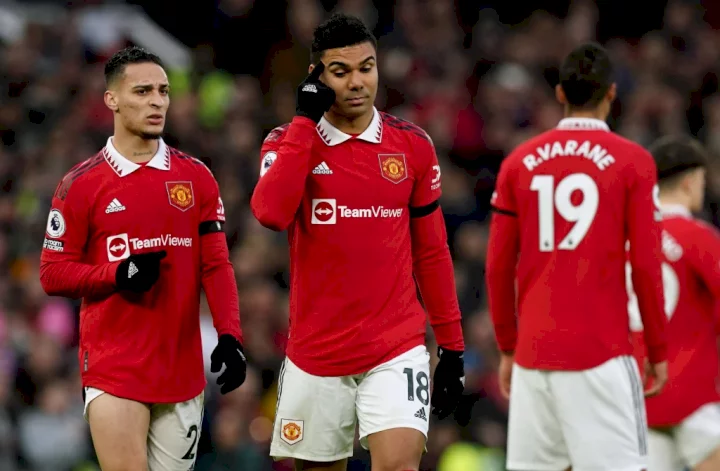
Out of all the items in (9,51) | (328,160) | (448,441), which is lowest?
(448,441)

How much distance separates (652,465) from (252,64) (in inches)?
378

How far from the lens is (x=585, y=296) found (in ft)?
21.9

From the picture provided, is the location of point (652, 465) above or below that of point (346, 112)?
below

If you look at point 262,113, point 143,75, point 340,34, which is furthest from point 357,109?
point 262,113

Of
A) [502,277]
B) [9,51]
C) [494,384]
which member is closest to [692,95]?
[494,384]

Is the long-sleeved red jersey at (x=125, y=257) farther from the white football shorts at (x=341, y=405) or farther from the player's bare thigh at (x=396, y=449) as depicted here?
the player's bare thigh at (x=396, y=449)

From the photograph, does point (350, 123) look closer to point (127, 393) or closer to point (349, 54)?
point (349, 54)

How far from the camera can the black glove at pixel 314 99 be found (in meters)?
6.20

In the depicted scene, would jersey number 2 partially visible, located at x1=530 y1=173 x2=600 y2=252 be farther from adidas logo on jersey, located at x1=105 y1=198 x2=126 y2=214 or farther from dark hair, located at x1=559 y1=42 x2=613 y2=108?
adidas logo on jersey, located at x1=105 y1=198 x2=126 y2=214

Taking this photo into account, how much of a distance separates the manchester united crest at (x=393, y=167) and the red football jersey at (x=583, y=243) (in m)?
0.74

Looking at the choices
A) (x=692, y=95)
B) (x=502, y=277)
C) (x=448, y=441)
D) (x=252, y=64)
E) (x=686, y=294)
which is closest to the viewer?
(x=502, y=277)

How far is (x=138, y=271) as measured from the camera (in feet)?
20.7

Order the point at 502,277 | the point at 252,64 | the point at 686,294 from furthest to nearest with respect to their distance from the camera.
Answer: the point at 252,64 → the point at 686,294 → the point at 502,277

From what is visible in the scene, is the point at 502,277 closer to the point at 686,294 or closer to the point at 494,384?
the point at 686,294
